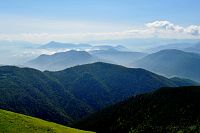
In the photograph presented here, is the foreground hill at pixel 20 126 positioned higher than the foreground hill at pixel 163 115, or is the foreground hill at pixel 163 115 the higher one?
the foreground hill at pixel 20 126

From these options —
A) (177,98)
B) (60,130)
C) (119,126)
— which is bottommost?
(119,126)

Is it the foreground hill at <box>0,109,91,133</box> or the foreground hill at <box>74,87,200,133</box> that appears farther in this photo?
the foreground hill at <box>74,87,200,133</box>

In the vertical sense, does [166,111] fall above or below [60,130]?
below

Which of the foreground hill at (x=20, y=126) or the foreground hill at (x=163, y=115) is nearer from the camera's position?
the foreground hill at (x=20, y=126)

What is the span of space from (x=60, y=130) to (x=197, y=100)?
410 feet

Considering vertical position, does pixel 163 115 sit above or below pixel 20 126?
below

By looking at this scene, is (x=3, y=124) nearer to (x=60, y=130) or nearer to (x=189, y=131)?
(x=60, y=130)

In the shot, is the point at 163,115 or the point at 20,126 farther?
the point at 163,115

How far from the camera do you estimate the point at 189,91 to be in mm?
196875

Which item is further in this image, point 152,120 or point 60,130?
point 152,120

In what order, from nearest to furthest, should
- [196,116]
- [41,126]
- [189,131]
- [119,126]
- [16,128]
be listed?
[16,128], [41,126], [189,131], [196,116], [119,126]

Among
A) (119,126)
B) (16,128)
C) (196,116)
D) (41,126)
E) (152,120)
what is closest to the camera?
(16,128)

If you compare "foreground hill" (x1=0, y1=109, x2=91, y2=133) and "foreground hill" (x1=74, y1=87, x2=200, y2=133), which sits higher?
"foreground hill" (x1=0, y1=109, x2=91, y2=133)

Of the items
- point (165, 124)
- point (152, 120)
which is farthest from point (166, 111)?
point (165, 124)
